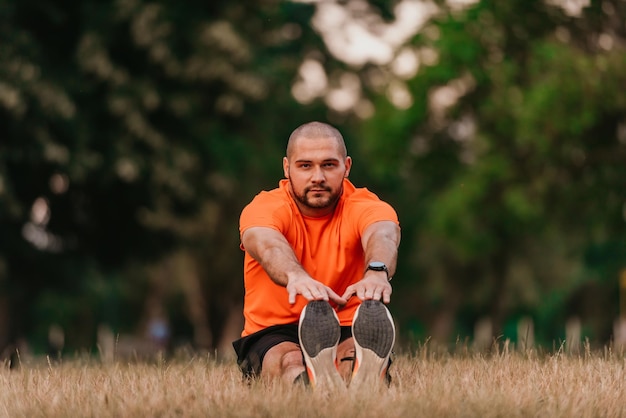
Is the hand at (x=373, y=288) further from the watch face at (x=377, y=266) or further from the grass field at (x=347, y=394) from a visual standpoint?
the grass field at (x=347, y=394)

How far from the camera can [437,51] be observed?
75.0 ft

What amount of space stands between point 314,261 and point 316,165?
57 centimetres

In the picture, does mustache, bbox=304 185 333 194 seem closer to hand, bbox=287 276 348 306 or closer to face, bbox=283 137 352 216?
face, bbox=283 137 352 216

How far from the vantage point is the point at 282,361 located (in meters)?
5.81

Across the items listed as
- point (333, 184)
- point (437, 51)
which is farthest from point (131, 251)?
point (333, 184)

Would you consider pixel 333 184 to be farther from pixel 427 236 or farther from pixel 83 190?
pixel 427 236

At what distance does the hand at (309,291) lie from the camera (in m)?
5.35

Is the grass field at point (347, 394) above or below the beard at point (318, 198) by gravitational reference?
below

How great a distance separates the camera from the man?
5355 millimetres

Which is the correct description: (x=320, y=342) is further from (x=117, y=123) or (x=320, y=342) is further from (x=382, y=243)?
(x=117, y=123)

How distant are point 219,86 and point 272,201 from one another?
12.5 m

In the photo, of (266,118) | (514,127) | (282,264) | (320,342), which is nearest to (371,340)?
(320,342)

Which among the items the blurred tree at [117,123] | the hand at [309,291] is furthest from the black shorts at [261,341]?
the blurred tree at [117,123]

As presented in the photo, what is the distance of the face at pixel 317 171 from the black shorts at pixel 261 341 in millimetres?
732
